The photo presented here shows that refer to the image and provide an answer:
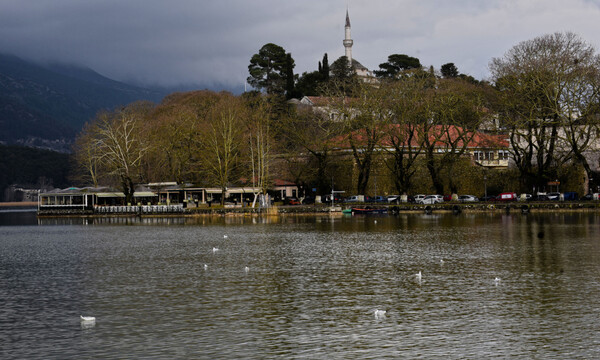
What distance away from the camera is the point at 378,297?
2598 centimetres

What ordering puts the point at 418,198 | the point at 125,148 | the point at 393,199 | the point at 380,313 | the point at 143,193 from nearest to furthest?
the point at 380,313
the point at 125,148
the point at 418,198
the point at 393,199
the point at 143,193

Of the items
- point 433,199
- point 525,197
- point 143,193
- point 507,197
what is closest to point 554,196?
point 507,197

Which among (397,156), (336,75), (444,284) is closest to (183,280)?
(444,284)

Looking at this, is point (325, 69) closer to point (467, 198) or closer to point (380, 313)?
point (467, 198)

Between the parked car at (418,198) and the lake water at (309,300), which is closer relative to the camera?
the lake water at (309,300)

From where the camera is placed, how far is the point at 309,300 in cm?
2567

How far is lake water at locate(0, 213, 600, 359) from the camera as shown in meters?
18.6

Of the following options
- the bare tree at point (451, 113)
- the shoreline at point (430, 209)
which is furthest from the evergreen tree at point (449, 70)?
the shoreline at point (430, 209)

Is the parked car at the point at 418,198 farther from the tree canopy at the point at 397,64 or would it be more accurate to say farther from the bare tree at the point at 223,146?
the tree canopy at the point at 397,64

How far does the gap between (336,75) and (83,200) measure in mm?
69897

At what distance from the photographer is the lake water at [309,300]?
18641 millimetres

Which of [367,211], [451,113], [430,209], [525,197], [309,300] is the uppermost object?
[451,113]

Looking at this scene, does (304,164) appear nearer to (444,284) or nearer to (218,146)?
(218,146)

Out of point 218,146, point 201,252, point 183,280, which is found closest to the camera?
point 183,280
